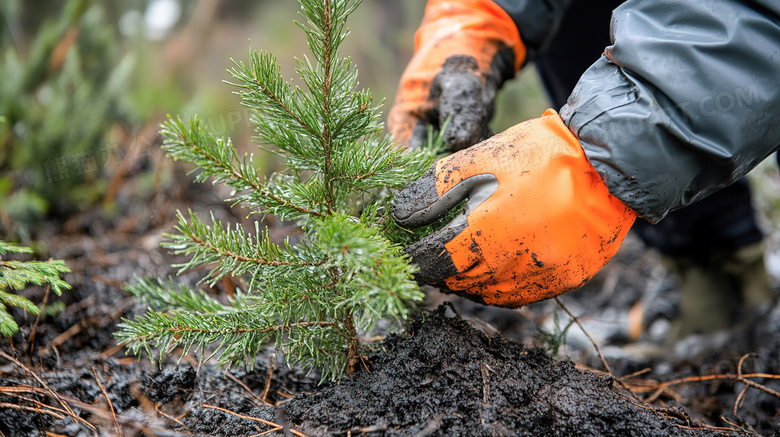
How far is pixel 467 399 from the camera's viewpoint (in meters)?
1.13

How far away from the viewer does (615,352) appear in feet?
8.45

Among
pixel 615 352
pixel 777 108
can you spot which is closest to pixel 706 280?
pixel 615 352

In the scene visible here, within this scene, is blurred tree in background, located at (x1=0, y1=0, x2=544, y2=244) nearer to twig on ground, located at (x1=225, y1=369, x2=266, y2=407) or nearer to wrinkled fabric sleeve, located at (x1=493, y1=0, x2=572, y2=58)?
twig on ground, located at (x1=225, y1=369, x2=266, y2=407)

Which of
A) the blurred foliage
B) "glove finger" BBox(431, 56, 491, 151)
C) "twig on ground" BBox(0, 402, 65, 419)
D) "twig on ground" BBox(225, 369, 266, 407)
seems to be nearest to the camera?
"twig on ground" BBox(0, 402, 65, 419)

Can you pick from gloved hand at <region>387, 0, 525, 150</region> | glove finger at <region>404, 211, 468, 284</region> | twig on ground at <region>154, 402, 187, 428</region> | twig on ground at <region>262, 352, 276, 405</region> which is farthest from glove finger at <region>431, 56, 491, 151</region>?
twig on ground at <region>154, 402, 187, 428</region>

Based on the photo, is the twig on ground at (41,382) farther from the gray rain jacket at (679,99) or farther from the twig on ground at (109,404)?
the gray rain jacket at (679,99)

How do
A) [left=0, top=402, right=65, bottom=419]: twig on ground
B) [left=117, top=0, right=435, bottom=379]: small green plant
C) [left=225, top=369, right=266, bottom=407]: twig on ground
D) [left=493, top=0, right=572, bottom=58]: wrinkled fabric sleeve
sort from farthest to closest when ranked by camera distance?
[left=493, top=0, right=572, bottom=58]: wrinkled fabric sleeve → [left=225, top=369, right=266, bottom=407]: twig on ground → [left=0, top=402, right=65, bottom=419]: twig on ground → [left=117, top=0, right=435, bottom=379]: small green plant

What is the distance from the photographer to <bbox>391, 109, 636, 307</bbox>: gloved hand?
1.23m

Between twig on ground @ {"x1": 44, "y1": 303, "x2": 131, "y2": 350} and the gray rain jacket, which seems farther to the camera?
twig on ground @ {"x1": 44, "y1": 303, "x2": 131, "y2": 350}

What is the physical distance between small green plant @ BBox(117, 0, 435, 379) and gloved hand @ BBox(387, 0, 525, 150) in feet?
1.47

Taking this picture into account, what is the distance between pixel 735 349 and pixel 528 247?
2.09 meters

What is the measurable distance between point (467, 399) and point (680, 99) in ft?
3.22

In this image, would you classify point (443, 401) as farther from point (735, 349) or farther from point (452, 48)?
point (735, 349)

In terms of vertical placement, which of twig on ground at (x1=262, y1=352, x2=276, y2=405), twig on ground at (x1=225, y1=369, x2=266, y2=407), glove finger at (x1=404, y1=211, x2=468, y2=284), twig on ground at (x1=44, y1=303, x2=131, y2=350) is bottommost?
twig on ground at (x1=262, y1=352, x2=276, y2=405)
